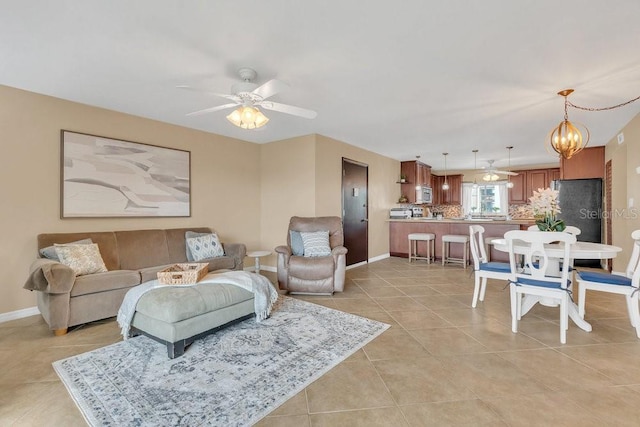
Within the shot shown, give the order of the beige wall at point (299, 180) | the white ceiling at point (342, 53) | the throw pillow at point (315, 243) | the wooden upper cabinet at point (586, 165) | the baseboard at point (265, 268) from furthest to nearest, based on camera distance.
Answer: the wooden upper cabinet at point (586, 165) → the baseboard at point (265, 268) → the beige wall at point (299, 180) → the throw pillow at point (315, 243) → the white ceiling at point (342, 53)

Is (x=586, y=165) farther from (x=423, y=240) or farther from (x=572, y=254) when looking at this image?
(x=572, y=254)

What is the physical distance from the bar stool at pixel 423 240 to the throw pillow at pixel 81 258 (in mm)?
5301

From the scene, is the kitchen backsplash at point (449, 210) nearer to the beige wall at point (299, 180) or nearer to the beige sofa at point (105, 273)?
the beige wall at point (299, 180)

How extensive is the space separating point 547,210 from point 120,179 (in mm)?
5111

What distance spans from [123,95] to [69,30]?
3.99ft

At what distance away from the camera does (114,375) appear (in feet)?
6.51

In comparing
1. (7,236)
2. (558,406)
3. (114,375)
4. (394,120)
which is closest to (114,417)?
(114,375)

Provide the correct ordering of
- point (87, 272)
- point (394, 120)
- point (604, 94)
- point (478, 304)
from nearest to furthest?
point (87, 272) → point (604, 94) → point (478, 304) → point (394, 120)

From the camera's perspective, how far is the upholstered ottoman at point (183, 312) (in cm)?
221

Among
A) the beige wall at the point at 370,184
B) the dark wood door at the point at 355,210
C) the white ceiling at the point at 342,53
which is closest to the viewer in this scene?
the white ceiling at the point at 342,53

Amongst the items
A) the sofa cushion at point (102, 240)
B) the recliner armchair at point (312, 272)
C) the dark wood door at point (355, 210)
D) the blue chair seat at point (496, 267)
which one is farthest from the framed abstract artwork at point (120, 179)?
the blue chair seat at point (496, 267)

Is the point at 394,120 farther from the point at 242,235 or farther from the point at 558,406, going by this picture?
the point at 558,406

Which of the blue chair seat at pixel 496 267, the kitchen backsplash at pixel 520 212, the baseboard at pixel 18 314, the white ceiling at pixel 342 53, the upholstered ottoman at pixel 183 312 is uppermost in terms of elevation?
the white ceiling at pixel 342 53

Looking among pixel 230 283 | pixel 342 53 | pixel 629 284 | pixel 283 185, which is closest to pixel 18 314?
pixel 230 283
